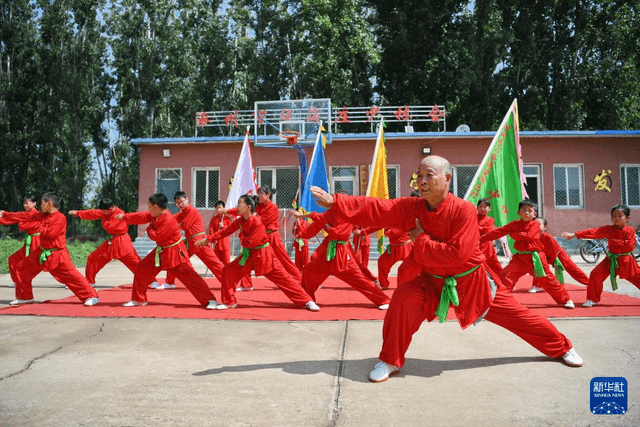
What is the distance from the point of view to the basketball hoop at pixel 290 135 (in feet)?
46.2

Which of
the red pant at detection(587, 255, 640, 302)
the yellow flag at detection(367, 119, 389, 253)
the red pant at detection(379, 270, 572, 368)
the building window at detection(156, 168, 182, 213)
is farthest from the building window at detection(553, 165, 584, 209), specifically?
the red pant at detection(379, 270, 572, 368)

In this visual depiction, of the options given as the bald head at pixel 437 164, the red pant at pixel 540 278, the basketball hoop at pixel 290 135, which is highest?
the basketball hoop at pixel 290 135

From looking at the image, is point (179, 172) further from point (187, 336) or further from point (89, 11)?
point (187, 336)

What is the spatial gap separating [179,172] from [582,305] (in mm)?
12775

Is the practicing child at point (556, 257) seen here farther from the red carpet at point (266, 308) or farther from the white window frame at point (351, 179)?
the white window frame at point (351, 179)

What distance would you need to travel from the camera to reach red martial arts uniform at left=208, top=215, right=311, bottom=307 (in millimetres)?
5695

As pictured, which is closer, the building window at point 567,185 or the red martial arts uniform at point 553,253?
the red martial arts uniform at point 553,253

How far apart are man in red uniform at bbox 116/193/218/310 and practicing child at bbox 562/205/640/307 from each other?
454 cm

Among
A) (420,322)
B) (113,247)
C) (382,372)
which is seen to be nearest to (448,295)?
(420,322)

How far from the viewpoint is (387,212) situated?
3.28 meters

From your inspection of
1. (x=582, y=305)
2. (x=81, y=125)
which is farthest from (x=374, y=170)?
(x=81, y=125)

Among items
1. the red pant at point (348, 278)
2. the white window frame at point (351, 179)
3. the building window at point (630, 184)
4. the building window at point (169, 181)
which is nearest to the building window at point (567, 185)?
the building window at point (630, 184)

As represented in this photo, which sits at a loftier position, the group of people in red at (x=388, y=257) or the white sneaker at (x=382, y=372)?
the group of people in red at (x=388, y=257)

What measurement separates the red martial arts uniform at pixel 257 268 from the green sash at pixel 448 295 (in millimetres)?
2738
